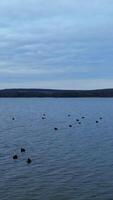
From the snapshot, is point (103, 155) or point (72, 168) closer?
A: point (72, 168)

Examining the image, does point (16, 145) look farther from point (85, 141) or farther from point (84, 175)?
point (84, 175)

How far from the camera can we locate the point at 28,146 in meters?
49.7

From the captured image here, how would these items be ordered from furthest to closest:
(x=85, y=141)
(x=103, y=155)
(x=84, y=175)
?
(x=85, y=141), (x=103, y=155), (x=84, y=175)

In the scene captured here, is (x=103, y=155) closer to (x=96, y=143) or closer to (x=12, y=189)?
(x=96, y=143)

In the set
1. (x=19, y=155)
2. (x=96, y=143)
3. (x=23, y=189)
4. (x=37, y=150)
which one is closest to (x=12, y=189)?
(x=23, y=189)

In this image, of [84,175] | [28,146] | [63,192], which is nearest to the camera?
Answer: [63,192]

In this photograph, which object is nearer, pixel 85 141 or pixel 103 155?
pixel 103 155

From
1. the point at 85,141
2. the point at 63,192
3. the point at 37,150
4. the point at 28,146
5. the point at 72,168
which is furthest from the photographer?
the point at 85,141

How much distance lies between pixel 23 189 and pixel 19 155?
13.8 metres

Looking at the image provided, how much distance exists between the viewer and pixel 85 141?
5412cm

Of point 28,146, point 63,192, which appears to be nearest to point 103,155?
point 28,146

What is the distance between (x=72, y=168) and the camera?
117 ft

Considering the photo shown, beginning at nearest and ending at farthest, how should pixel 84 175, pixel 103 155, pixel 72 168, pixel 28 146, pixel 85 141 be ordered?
Answer: pixel 84 175 → pixel 72 168 → pixel 103 155 → pixel 28 146 → pixel 85 141

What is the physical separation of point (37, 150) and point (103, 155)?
7818mm
